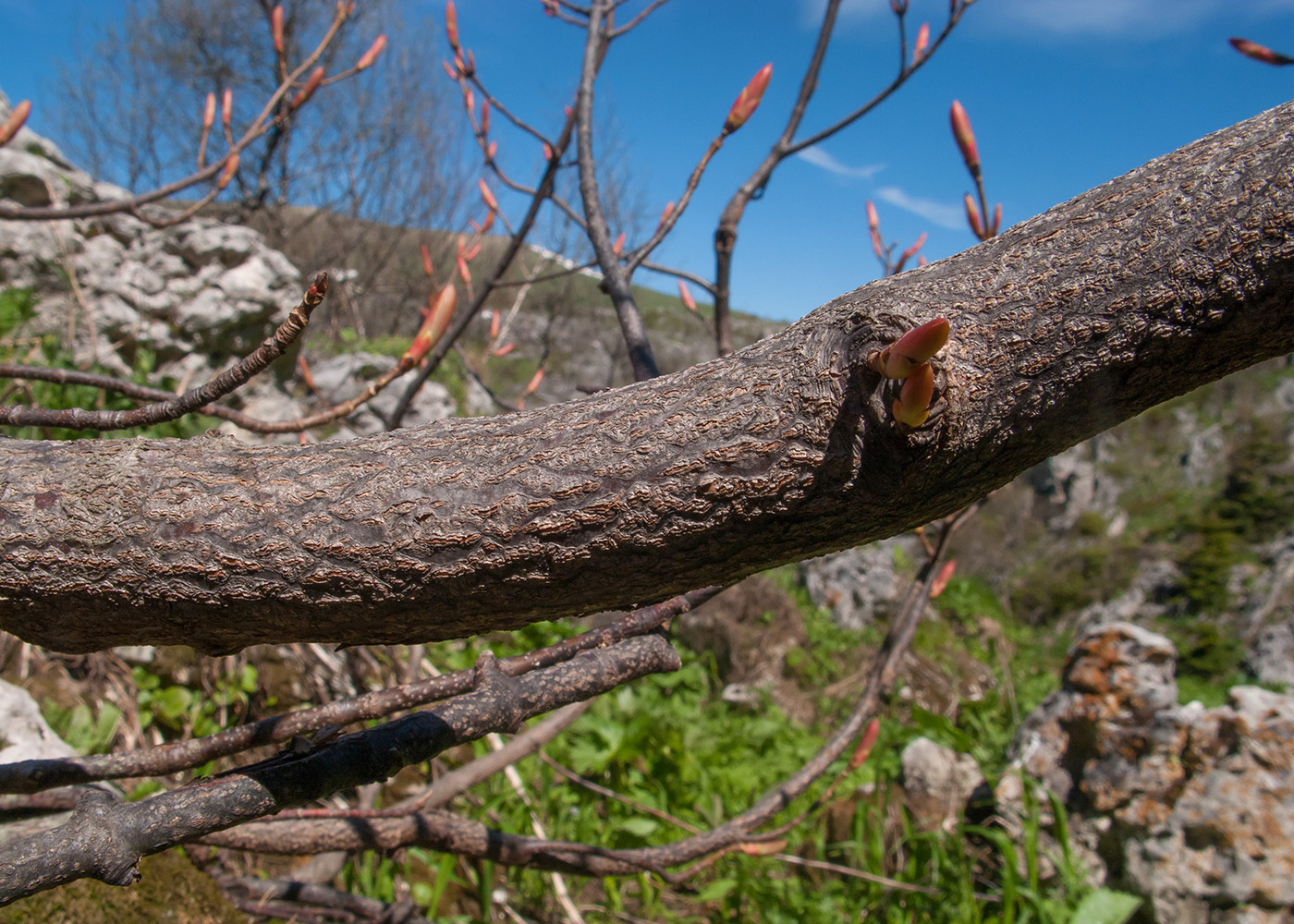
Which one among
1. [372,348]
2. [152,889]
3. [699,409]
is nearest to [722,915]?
[152,889]

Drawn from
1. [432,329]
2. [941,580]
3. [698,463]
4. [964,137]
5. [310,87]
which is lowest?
[941,580]

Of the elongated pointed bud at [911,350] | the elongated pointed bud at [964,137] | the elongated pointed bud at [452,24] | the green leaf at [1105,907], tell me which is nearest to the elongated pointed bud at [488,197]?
the elongated pointed bud at [452,24]

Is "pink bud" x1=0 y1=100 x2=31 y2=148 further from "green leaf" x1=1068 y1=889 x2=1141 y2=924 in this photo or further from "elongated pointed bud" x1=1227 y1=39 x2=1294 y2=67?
"green leaf" x1=1068 y1=889 x2=1141 y2=924

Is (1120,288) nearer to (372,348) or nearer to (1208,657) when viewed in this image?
(1208,657)

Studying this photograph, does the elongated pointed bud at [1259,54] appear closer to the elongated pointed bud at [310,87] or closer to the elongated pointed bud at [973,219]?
the elongated pointed bud at [973,219]

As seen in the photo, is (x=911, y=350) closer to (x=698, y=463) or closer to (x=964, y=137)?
(x=698, y=463)

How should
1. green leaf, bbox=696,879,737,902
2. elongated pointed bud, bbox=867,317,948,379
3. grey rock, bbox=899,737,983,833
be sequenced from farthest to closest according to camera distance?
grey rock, bbox=899,737,983,833
green leaf, bbox=696,879,737,902
elongated pointed bud, bbox=867,317,948,379

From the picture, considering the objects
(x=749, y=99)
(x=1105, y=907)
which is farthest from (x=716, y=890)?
(x=749, y=99)

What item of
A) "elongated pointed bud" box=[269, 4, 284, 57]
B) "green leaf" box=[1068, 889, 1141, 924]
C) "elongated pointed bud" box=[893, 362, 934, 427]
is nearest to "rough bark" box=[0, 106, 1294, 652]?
"elongated pointed bud" box=[893, 362, 934, 427]
